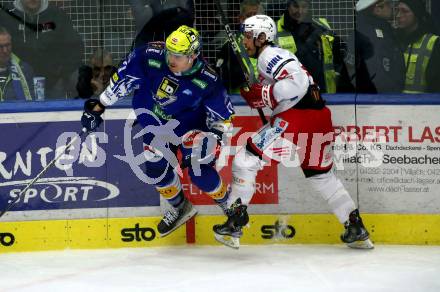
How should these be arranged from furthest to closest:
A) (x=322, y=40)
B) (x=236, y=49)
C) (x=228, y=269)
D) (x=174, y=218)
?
(x=322, y=40)
(x=174, y=218)
(x=236, y=49)
(x=228, y=269)

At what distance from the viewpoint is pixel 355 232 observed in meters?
6.36

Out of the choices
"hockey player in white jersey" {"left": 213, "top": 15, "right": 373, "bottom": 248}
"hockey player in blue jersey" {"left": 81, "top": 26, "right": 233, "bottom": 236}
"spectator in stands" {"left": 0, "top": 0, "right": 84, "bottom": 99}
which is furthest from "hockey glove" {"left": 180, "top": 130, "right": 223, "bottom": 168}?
"spectator in stands" {"left": 0, "top": 0, "right": 84, "bottom": 99}

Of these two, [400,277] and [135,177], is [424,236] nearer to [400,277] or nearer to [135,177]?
[400,277]

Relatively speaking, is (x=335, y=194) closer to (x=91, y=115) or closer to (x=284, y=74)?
(x=284, y=74)

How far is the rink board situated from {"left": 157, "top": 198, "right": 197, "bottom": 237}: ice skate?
155mm

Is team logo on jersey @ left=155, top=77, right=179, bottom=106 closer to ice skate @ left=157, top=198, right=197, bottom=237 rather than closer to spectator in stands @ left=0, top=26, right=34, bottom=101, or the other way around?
ice skate @ left=157, top=198, right=197, bottom=237

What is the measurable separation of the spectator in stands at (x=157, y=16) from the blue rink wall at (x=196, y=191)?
1.50 feet

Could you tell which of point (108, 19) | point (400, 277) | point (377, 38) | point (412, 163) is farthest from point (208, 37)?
point (400, 277)

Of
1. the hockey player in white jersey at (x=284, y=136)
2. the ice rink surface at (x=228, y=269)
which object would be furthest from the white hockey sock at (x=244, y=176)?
the ice rink surface at (x=228, y=269)

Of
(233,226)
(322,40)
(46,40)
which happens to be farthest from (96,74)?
(322,40)

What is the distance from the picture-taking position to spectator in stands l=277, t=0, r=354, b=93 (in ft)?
21.4

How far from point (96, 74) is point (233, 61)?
894 millimetres

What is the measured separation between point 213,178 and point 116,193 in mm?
702

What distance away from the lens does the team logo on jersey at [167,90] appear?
6.20 metres
